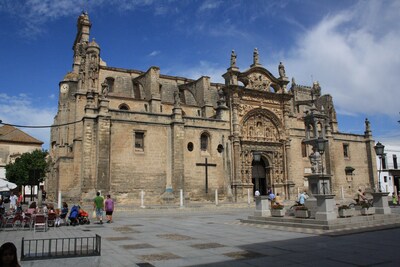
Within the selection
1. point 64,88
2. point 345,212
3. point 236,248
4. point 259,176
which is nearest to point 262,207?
point 345,212

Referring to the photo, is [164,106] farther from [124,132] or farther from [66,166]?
[66,166]

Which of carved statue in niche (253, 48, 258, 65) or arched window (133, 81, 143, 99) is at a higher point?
carved statue in niche (253, 48, 258, 65)

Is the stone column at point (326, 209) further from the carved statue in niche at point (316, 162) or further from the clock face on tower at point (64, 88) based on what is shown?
the clock face on tower at point (64, 88)

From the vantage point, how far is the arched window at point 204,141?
104 feet

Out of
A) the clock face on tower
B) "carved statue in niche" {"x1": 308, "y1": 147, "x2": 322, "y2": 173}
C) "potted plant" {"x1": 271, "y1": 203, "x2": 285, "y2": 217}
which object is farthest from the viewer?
the clock face on tower

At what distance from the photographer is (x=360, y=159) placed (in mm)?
41375

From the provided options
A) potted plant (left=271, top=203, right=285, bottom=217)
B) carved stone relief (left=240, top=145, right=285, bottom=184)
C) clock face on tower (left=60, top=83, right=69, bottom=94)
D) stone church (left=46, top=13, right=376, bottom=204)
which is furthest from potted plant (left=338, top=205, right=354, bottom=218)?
clock face on tower (left=60, top=83, right=69, bottom=94)

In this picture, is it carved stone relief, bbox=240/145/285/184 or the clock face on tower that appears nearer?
carved stone relief, bbox=240/145/285/184

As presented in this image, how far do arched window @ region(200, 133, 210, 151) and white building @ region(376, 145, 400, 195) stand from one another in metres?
29.4

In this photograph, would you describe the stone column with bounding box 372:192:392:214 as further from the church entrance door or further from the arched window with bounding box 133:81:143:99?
the arched window with bounding box 133:81:143:99

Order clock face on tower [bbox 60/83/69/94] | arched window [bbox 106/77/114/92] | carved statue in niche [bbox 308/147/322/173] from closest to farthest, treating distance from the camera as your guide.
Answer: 1. carved statue in niche [bbox 308/147/322/173]
2. arched window [bbox 106/77/114/92]
3. clock face on tower [bbox 60/83/69/94]

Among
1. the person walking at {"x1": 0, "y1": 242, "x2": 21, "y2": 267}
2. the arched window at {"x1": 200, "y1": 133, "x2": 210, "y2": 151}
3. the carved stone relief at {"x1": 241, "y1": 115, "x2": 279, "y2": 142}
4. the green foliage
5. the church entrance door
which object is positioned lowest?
the person walking at {"x1": 0, "y1": 242, "x2": 21, "y2": 267}

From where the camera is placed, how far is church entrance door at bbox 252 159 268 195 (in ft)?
115

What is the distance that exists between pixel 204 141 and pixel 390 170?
3215 cm
